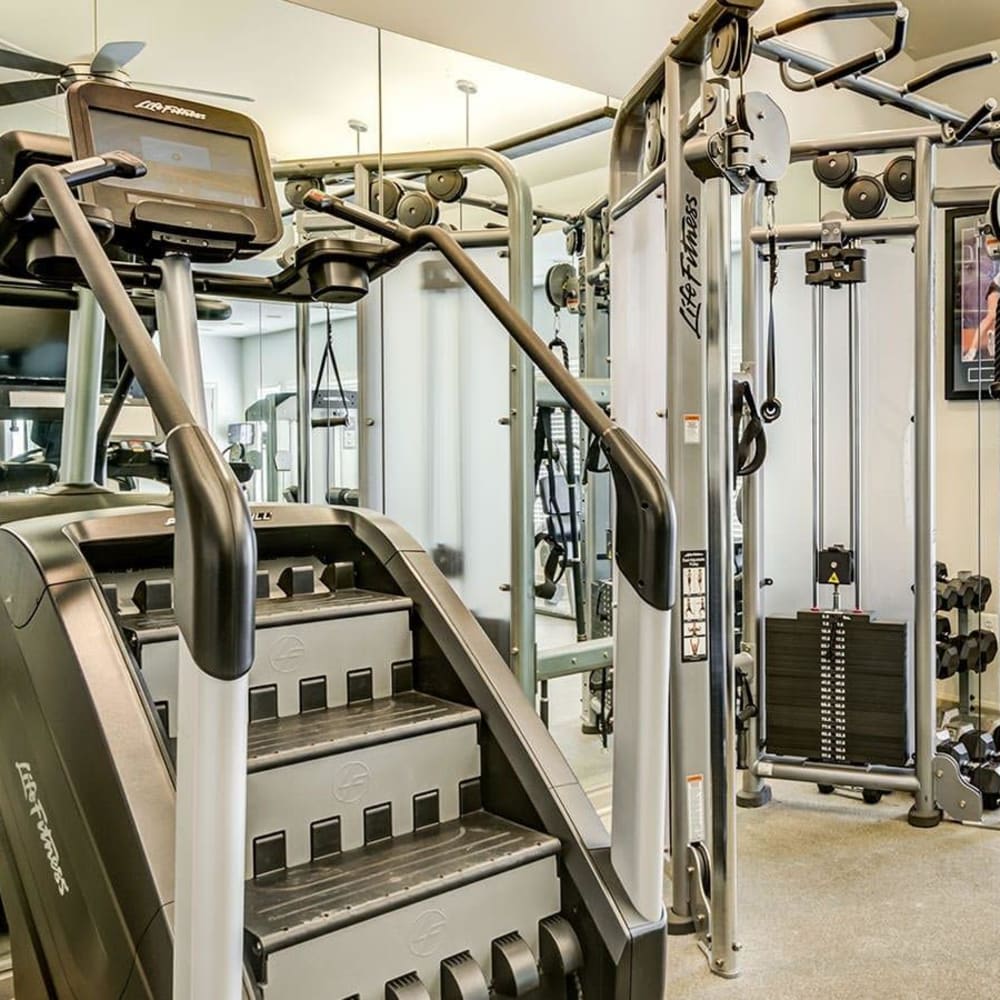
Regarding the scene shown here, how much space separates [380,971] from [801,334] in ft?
10.3

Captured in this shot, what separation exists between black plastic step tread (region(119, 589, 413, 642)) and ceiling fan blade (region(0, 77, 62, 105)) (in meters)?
1.57

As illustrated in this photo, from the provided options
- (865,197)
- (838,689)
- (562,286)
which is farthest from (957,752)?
(562,286)

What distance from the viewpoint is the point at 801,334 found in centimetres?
400

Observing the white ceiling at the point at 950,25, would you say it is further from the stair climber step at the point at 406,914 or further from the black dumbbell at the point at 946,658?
the stair climber step at the point at 406,914

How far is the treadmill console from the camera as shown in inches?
77.9

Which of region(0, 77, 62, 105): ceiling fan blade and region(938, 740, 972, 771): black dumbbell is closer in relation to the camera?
region(0, 77, 62, 105): ceiling fan blade

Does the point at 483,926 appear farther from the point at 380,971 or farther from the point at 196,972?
the point at 196,972

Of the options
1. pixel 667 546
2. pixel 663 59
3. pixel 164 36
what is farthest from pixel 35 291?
pixel 667 546

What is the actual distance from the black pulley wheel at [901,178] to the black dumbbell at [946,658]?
182cm

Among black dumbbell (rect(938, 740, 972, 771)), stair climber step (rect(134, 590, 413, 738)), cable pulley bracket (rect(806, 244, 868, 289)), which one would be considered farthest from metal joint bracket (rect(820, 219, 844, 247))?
stair climber step (rect(134, 590, 413, 738))

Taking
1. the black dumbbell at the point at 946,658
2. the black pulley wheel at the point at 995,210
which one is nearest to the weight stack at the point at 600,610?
the black dumbbell at the point at 946,658

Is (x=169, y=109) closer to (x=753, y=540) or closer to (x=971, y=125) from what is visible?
(x=971, y=125)

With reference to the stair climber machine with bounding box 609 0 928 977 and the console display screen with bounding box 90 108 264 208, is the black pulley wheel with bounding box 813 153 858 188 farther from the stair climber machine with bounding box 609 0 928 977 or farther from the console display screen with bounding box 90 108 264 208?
the console display screen with bounding box 90 108 264 208

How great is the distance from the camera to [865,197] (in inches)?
147
